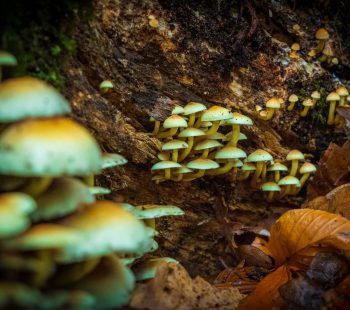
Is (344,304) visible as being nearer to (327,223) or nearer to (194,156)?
(327,223)

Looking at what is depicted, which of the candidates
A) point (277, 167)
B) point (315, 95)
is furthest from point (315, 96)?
point (277, 167)

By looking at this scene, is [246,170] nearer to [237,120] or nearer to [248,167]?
[248,167]

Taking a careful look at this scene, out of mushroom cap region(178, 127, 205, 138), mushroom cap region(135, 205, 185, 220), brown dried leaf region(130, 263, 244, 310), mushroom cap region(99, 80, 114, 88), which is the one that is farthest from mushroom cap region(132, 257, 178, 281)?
mushroom cap region(99, 80, 114, 88)

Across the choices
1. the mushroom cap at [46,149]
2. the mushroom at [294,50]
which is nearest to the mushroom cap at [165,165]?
the mushroom cap at [46,149]

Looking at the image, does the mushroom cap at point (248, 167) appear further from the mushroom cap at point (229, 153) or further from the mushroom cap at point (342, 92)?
the mushroom cap at point (342, 92)

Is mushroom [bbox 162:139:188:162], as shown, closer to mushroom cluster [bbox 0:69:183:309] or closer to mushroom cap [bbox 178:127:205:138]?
mushroom cap [bbox 178:127:205:138]

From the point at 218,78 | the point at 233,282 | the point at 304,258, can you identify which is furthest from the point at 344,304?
the point at 218,78

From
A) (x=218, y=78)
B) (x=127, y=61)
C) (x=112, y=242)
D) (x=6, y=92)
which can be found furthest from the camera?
(x=218, y=78)
